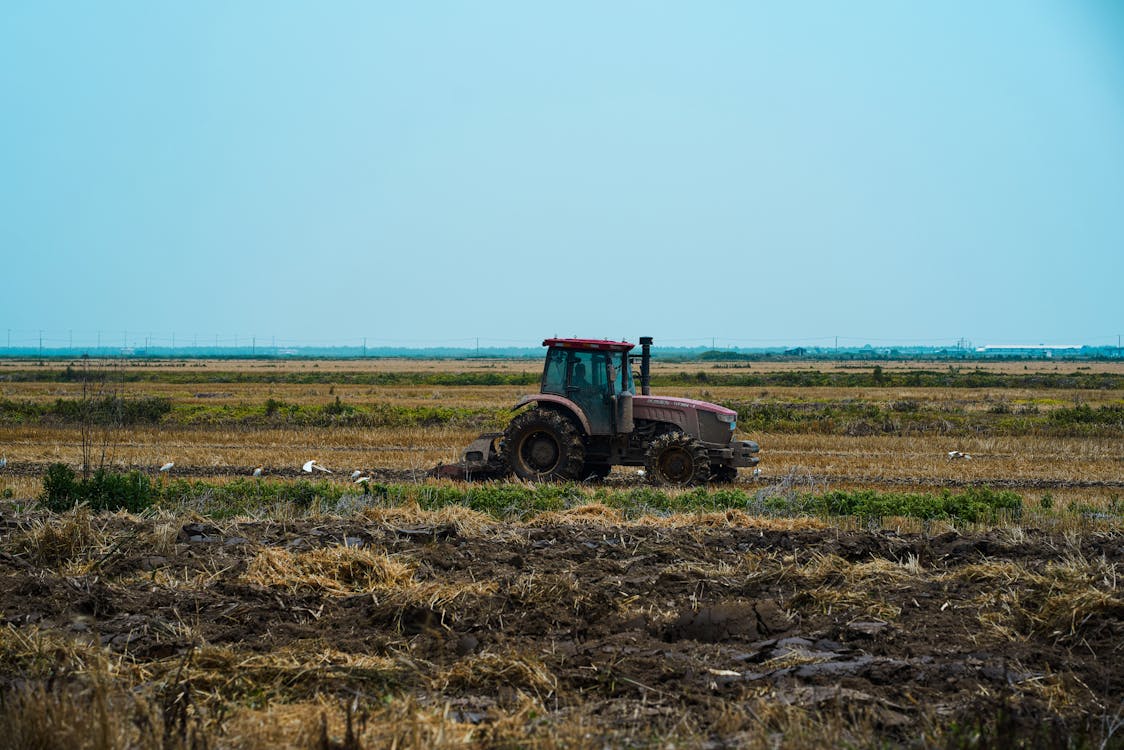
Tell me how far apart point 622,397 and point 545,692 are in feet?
32.8

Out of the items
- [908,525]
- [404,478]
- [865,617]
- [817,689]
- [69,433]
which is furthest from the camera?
[69,433]

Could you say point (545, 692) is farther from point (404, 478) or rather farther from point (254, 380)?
point (254, 380)

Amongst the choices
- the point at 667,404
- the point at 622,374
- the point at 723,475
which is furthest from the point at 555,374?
the point at 723,475

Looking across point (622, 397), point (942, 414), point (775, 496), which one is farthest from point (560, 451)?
point (942, 414)

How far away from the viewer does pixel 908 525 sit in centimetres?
1249

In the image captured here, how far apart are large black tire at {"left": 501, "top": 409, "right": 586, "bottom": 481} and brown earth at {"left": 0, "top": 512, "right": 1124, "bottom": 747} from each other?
4.94 metres

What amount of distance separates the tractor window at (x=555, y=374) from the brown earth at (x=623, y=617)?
18.2 ft

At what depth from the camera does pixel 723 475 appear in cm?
1733

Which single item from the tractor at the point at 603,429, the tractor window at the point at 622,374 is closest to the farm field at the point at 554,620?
the tractor at the point at 603,429

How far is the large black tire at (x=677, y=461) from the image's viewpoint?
1628cm

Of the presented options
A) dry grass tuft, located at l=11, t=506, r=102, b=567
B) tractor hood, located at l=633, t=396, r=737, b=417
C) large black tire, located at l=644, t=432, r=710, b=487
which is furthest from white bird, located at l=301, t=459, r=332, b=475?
dry grass tuft, located at l=11, t=506, r=102, b=567

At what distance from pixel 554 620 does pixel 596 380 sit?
29.0 feet

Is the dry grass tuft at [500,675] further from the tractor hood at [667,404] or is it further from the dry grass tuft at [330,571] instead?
the tractor hood at [667,404]

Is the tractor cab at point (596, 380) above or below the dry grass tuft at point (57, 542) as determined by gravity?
above
